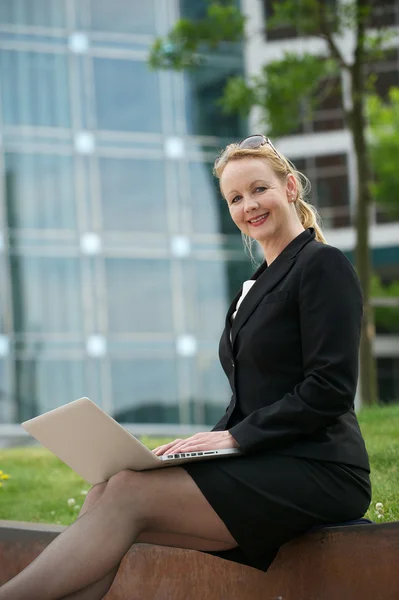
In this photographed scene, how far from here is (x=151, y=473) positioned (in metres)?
3.12

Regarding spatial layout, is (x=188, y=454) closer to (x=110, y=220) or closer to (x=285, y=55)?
(x=285, y=55)

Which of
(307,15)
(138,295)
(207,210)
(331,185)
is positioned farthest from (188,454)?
(331,185)

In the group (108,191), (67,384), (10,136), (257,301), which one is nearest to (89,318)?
(67,384)

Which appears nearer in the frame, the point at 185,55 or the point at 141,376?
the point at 185,55

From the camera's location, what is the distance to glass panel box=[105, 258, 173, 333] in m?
19.9

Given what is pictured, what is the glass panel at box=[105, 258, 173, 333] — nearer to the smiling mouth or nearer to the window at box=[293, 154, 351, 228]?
the window at box=[293, 154, 351, 228]

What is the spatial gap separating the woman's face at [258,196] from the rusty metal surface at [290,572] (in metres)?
1.06

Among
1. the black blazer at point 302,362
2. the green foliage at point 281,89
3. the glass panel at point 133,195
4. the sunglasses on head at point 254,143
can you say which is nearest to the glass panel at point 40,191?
the glass panel at point 133,195

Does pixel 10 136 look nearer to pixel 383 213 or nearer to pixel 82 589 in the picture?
pixel 383 213

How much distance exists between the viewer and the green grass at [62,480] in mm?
5246

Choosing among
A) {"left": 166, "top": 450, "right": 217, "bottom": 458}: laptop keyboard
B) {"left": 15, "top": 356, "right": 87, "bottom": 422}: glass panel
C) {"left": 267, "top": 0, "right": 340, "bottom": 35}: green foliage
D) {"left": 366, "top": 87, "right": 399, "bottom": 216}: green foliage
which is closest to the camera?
{"left": 166, "top": 450, "right": 217, "bottom": 458}: laptop keyboard

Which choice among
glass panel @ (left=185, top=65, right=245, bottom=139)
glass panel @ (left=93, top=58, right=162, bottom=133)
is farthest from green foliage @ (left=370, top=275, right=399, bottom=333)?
glass panel @ (left=93, top=58, right=162, bottom=133)

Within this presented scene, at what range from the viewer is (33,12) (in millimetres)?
19906

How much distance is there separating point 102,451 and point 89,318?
1675 centimetres
